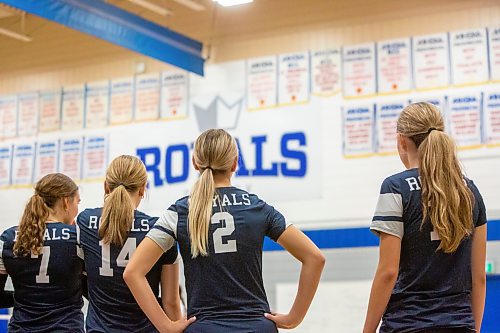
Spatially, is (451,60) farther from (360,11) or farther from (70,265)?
(70,265)

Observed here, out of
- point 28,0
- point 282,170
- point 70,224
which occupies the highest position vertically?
point 28,0

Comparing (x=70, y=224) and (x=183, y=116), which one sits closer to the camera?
(x=70, y=224)

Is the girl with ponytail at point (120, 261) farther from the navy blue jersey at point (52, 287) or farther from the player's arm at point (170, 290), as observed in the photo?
the navy blue jersey at point (52, 287)

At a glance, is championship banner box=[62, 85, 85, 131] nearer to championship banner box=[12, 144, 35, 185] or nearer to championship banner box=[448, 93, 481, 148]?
championship banner box=[12, 144, 35, 185]

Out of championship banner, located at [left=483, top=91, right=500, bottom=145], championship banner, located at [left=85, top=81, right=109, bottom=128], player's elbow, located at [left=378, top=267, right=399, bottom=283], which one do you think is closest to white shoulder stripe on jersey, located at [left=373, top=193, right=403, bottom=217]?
player's elbow, located at [left=378, top=267, right=399, bottom=283]

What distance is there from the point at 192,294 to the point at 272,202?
217 inches

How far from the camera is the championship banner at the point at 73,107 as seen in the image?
9672 mm

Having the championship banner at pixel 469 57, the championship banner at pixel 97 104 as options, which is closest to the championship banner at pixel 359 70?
the championship banner at pixel 469 57

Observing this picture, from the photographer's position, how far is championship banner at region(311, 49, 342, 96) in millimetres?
8102

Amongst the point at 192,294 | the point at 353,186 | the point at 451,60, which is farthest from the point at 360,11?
the point at 192,294

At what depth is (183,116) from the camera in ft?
29.5

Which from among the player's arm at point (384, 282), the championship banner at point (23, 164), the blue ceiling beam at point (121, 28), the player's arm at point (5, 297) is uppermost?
the blue ceiling beam at point (121, 28)

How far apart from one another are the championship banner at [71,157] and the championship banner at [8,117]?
0.89 metres

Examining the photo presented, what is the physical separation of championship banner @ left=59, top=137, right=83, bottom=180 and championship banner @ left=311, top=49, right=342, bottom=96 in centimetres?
331
